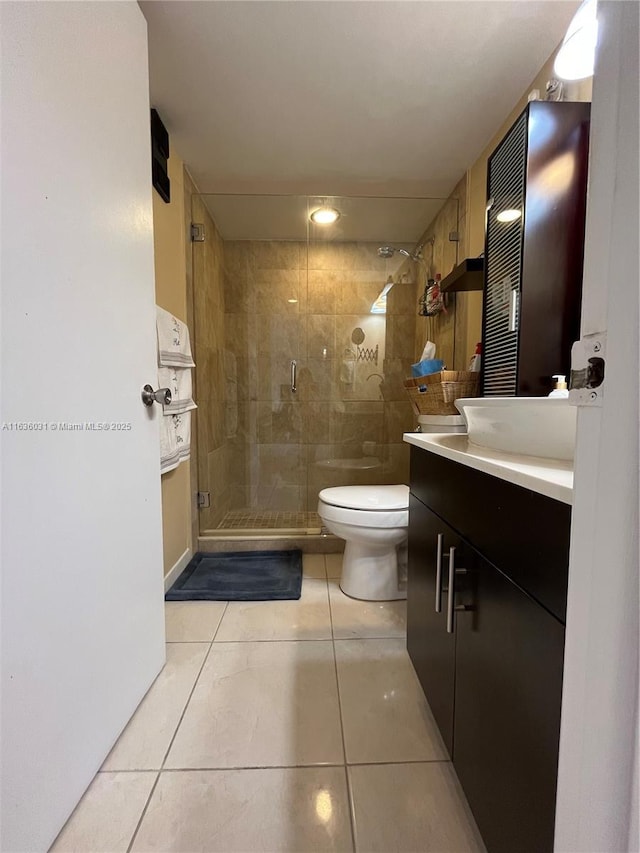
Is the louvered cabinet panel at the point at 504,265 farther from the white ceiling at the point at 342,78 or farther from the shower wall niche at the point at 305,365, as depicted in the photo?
the shower wall niche at the point at 305,365

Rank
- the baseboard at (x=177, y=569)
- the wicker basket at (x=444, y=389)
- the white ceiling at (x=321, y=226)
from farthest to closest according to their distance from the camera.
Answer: the white ceiling at (x=321, y=226) → the baseboard at (x=177, y=569) → the wicker basket at (x=444, y=389)

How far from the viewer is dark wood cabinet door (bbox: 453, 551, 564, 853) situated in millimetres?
459

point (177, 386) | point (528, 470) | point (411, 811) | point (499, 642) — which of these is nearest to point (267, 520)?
point (177, 386)

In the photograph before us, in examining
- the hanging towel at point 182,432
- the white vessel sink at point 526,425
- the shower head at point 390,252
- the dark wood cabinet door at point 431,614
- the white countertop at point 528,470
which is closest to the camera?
the white countertop at point 528,470

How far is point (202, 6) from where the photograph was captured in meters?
1.10

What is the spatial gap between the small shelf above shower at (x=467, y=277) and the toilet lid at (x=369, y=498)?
1.02 m

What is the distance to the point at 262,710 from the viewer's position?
3.34 ft

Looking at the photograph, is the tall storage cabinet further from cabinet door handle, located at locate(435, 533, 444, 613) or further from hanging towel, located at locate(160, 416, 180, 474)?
hanging towel, located at locate(160, 416, 180, 474)

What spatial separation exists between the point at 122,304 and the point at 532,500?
1.03 metres

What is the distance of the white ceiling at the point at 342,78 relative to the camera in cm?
112

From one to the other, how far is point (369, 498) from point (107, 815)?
1198 mm

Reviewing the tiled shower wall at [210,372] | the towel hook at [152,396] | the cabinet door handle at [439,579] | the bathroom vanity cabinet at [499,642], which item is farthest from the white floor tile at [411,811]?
the tiled shower wall at [210,372]

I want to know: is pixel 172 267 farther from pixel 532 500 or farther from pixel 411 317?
pixel 532 500

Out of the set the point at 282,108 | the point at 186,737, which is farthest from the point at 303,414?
the point at 186,737
